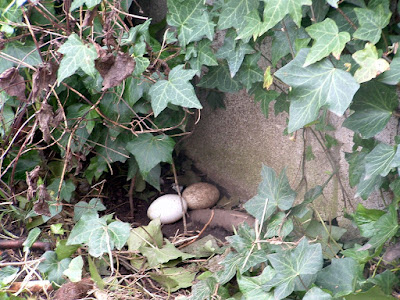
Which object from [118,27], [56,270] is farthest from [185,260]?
[118,27]

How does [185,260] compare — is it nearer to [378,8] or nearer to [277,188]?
[277,188]

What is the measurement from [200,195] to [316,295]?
36.0 inches

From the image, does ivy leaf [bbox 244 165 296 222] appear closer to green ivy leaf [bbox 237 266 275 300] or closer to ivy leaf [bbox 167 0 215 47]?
green ivy leaf [bbox 237 266 275 300]

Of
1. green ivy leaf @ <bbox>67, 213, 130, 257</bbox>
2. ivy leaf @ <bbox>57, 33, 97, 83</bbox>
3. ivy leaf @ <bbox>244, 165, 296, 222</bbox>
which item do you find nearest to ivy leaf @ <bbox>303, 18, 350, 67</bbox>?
ivy leaf @ <bbox>244, 165, 296, 222</bbox>

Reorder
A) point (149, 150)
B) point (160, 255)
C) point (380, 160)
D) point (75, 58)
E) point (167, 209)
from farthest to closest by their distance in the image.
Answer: point (167, 209) < point (149, 150) < point (160, 255) < point (75, 58) < point (380, 160)

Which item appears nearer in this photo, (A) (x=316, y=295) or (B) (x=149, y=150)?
(A) (x=316, y=295)

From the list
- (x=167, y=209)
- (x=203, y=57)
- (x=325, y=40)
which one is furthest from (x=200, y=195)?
(x=325, y=40)

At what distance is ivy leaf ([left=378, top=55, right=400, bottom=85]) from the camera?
124 centimetres

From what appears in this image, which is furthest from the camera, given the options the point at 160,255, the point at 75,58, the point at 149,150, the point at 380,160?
the point at 149,150

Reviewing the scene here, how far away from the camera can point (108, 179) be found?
2.21 meters

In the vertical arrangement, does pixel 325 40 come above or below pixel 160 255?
above

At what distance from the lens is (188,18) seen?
5.57 feet

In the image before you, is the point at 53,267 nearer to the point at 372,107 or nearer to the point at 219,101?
the point at 219,101

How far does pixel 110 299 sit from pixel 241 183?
0.81 meters
